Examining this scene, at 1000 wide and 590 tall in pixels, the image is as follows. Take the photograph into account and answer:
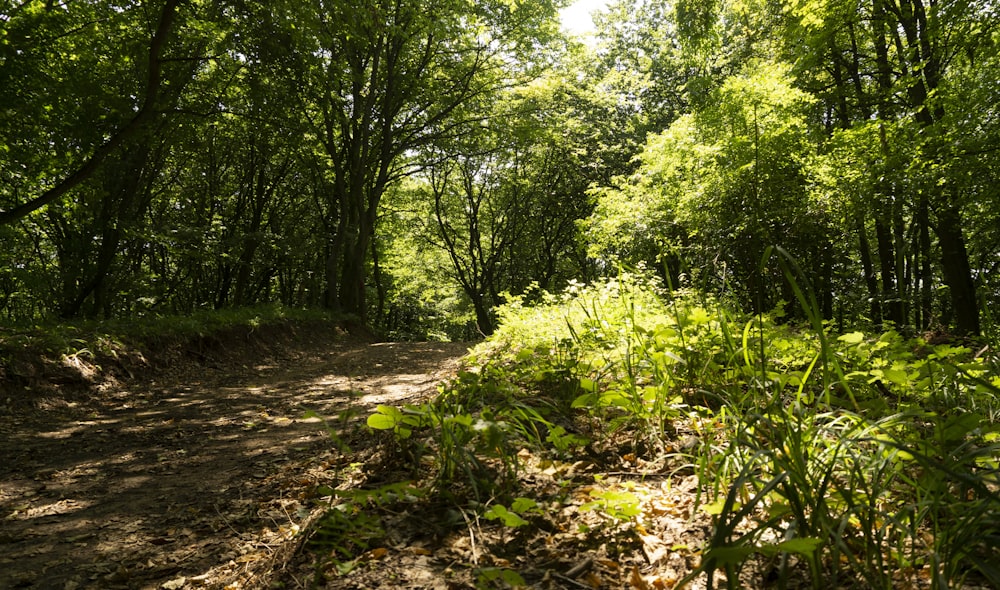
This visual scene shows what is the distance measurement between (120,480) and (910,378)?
4.74 m

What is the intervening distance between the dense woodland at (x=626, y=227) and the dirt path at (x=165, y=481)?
669mm

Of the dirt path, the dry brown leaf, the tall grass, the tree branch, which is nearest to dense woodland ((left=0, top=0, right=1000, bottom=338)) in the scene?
the tree branch

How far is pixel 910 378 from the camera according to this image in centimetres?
245

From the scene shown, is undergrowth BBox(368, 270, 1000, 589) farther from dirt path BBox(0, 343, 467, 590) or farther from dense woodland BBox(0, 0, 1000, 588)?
dirt path BBox(0, 343, 467, 590)

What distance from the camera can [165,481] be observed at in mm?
3307

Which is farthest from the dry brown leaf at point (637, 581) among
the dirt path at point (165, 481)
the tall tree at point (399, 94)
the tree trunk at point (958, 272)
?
the tall tree at point (399, 94)

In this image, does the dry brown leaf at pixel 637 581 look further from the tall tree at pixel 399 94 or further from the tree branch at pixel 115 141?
the tall tree at pixel 399 94

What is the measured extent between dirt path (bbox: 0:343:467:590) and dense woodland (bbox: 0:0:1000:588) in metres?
0.67

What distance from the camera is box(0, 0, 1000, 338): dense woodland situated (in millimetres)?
7387

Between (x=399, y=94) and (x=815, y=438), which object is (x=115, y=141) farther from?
(x=399, y=94)

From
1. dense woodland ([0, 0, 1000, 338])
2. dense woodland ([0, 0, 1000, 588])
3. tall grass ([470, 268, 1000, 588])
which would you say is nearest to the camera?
tall grass ([470, 268, 1000, 588])

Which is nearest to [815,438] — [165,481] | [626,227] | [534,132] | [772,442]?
[772,442]

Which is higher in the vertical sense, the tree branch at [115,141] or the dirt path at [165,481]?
the tree branch at [115,141]

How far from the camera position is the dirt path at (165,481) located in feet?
7.10
